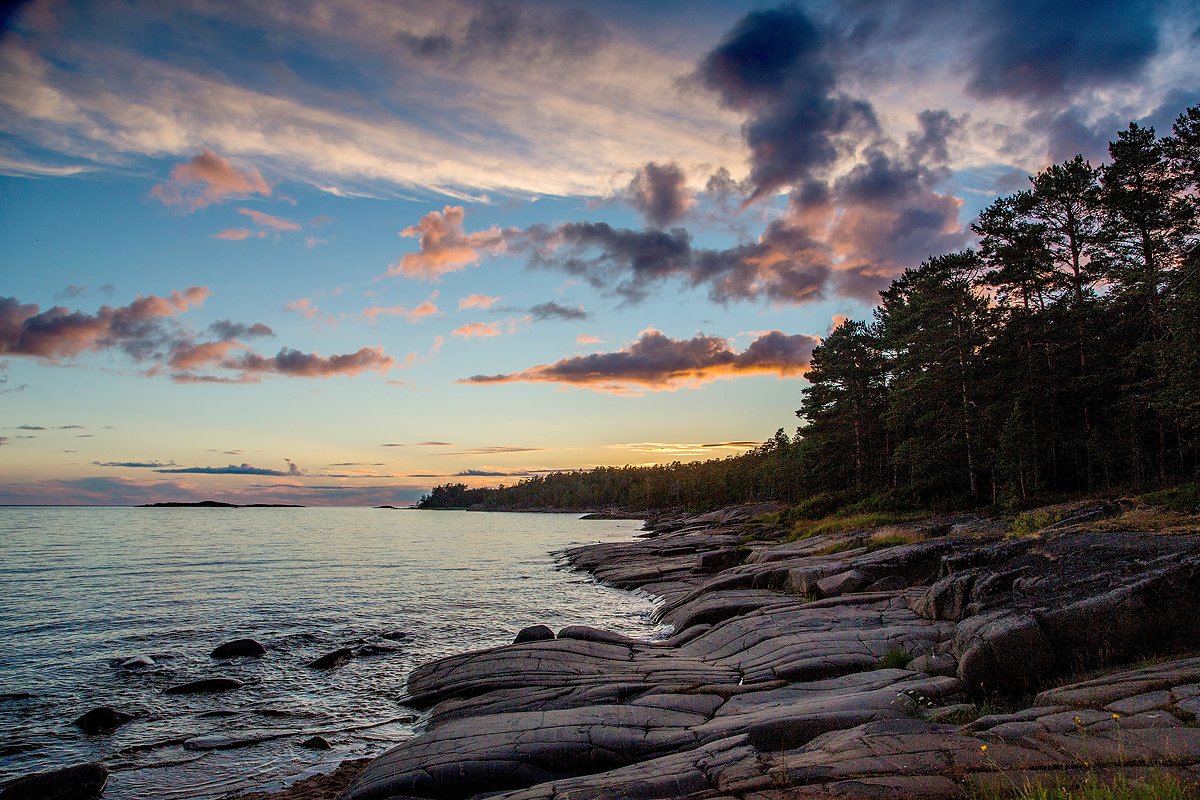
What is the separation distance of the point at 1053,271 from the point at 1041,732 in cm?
4341

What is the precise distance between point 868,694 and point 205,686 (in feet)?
59.6

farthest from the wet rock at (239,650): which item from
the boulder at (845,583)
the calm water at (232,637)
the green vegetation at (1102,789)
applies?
the green vegetation at (1102,789)

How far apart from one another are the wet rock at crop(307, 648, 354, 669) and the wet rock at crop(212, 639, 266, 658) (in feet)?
8.43

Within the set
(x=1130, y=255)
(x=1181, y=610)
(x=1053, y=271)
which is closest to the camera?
(x=1181, y=610)

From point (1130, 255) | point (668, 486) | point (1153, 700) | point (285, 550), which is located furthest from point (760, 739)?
point (668, 486)

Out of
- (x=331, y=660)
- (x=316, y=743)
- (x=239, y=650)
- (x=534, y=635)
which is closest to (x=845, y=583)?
(x=534, y=635)

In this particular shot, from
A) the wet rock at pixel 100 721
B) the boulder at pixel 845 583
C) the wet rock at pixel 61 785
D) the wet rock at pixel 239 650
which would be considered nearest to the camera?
the wet rock at pixel 61 785

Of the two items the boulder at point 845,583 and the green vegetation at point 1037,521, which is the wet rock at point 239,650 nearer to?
the boulder at point 845,583

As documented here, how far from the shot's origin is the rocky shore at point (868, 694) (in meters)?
7.21

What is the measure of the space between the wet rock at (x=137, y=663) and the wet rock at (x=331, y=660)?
16.8 ft

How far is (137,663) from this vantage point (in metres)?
20.7

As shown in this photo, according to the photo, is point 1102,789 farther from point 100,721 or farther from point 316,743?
point 100,721

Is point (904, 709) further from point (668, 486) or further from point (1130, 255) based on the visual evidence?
point (668, 486)

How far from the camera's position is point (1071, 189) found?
3928 centimetres
